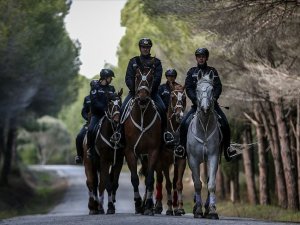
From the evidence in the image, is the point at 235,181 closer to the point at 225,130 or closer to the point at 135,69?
the point at 225,130

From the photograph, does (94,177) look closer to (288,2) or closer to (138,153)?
(138,153)

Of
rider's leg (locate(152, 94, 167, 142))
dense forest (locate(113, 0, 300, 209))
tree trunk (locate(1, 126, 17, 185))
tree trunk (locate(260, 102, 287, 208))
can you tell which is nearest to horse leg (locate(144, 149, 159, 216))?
rider's leg (locate(152, 94, 167, 142))

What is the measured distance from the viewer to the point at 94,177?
1912cm

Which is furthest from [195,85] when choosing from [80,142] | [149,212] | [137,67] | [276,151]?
[276,151]

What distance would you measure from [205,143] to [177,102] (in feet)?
8.33

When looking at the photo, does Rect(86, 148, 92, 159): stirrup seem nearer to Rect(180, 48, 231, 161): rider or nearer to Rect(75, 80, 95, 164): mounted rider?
Rect(75, 80, 95, 164): mounted rider

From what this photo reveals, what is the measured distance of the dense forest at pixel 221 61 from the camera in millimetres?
19125

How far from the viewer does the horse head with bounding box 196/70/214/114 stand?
14.4 meters

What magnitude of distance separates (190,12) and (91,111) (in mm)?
3278

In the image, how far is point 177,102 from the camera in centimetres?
1747

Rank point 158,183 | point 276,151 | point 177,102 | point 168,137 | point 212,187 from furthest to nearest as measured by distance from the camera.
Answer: point 276,151
point 158,183
point 177,102
point 168,137
point 212,187

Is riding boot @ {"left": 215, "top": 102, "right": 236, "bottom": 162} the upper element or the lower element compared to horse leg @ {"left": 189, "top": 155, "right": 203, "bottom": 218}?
upper

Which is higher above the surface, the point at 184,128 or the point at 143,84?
the point at 143,84

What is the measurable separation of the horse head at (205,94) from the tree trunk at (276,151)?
517 inches
